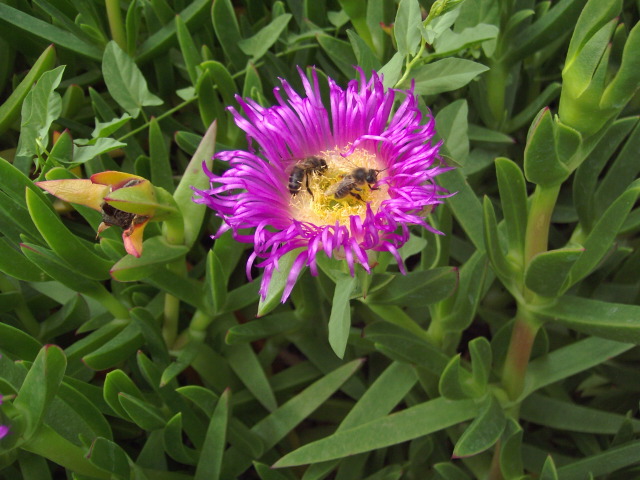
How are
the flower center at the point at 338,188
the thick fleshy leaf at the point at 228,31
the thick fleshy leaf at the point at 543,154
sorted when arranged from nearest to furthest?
the thick fleshy leaf at the point at 543,154
the flower center at the point at 338,188
the thick fleshy leaf at the point at 228,31

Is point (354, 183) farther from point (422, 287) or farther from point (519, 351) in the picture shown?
point (519, 351)

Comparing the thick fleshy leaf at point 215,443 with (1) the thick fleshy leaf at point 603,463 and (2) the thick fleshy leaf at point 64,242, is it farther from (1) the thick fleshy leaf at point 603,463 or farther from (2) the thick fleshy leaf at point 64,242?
(1) the thick fleshy leaf at point 603,463

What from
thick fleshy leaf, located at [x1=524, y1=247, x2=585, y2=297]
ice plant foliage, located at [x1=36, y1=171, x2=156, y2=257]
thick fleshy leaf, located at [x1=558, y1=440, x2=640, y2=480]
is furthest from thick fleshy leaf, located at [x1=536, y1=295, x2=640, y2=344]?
ice plant foliage, located at [x1=36, y1=171, x2=156, y2=257]

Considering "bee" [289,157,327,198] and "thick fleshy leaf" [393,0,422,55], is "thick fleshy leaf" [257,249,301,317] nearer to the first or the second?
"bee" [289,157,327,198]

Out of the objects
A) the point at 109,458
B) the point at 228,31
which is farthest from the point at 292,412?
the point at 228,31

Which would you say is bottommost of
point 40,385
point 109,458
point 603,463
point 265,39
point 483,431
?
point 603,463

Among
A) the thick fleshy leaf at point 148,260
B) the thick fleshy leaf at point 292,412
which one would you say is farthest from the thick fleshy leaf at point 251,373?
the thick fleshy leaf at point 148,260

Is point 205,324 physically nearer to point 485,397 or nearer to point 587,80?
point 485,397
